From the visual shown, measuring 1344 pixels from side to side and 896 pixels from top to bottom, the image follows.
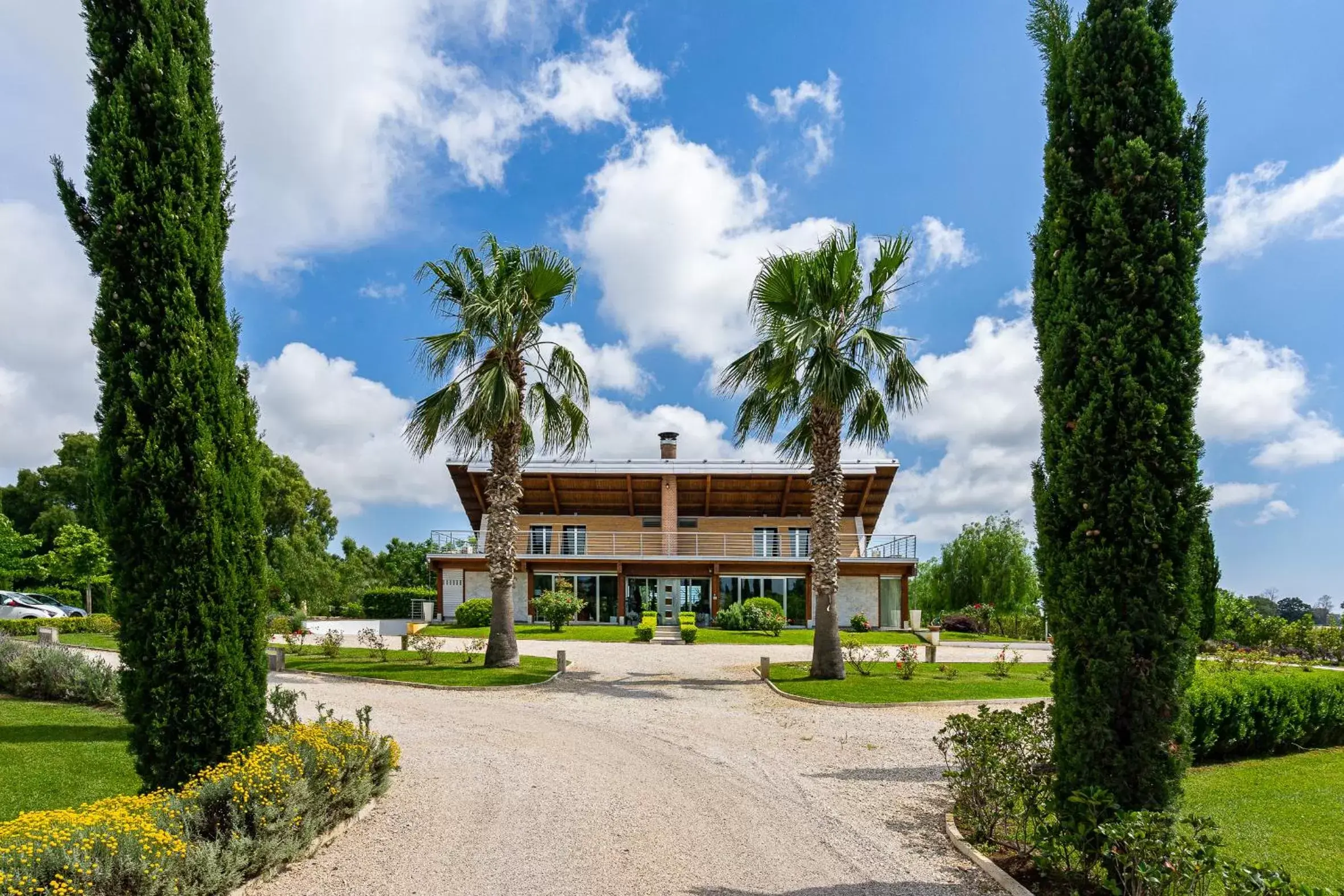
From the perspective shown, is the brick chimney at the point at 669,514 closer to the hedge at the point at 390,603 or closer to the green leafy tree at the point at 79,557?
the hedge at the point at 390,603

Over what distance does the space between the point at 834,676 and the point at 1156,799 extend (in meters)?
11.4

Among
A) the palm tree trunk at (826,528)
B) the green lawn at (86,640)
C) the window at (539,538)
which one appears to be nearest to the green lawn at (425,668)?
the green lawn at (86,640)

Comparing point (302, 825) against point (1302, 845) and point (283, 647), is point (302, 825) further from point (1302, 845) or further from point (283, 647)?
point (283, 647)

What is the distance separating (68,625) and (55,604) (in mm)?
10670

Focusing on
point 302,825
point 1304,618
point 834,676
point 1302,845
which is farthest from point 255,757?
point 1304,618

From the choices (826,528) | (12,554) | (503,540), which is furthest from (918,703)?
(12,554)

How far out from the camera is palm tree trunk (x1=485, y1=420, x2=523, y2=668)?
18.1 m

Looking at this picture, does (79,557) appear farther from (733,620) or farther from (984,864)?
(984,864)

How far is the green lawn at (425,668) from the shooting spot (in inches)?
639

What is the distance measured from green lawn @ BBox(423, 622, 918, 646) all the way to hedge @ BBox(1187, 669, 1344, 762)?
1460 centimetres

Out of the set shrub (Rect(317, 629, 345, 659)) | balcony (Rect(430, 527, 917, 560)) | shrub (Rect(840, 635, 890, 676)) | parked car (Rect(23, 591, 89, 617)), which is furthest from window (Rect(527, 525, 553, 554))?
parked car (Rect(23, 591, 89, 617))

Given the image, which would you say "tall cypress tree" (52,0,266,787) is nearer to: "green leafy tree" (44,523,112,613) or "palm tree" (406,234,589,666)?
"palm tree" (406,234,589,666)

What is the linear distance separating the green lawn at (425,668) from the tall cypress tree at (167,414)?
9002 millimetres

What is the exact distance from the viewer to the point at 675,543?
3400cm
